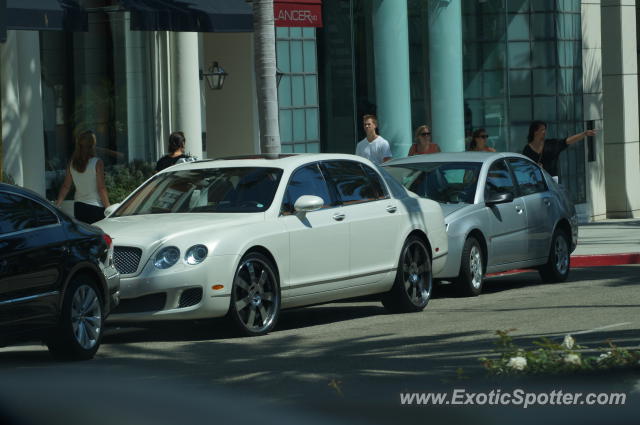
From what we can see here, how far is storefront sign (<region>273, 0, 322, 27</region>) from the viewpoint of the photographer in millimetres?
19984

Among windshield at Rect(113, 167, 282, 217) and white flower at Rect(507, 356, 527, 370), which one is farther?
windshield at Rect(113, 167, 282, 217)

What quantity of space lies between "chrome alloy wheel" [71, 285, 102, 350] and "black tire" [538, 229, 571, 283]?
711cm

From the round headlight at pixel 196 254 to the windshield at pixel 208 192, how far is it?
828mm

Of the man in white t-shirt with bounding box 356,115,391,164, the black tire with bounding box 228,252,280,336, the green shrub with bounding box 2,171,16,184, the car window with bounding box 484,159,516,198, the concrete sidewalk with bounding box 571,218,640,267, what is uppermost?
the man in white t-shirt with bounding box 356,115,391,164

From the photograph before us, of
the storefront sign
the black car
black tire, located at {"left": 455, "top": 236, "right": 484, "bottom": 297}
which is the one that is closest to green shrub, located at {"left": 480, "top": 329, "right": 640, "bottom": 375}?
the black car

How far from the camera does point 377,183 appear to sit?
1245cm

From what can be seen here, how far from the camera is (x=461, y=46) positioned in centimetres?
2552

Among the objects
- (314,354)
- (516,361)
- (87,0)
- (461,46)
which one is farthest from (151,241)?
(461,46)

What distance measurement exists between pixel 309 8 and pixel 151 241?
11.1 metres

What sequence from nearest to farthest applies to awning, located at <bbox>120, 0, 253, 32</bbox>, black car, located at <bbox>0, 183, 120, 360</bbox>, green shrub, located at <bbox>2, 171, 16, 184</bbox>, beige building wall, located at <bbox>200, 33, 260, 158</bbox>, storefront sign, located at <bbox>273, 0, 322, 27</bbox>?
black car, located at <bbox>0, 183, 120, 360</bbox>
green shrub, located at <bbox>2, 171, 16, 184</bbox>
awning, located at <bbox>120, 0, 253, 32</bbox>
storefront sign, located at <bbox>273, 0, 322, 27</bbox>
beige building wall, located at <bbox>200, 33, 260, 158</bbox>

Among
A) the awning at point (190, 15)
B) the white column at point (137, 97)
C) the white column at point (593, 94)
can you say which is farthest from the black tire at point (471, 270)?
the white column at point (593, 94)

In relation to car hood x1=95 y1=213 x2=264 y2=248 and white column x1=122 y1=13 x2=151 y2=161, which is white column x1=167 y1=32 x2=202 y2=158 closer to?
white column x1=122 y1=13 x2=151 y2=161

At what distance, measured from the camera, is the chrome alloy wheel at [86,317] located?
9.34 metres

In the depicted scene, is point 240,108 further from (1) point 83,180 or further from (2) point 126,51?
(1) point 83,180
